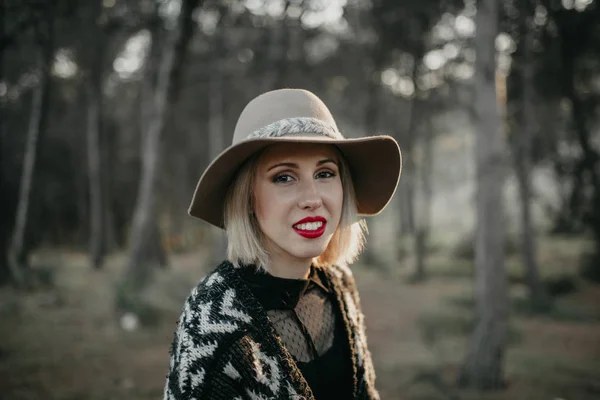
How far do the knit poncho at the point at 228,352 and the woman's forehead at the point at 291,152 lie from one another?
1.53 ft

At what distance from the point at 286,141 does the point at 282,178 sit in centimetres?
17

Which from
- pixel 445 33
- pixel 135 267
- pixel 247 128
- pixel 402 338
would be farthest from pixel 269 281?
pixel 445 33

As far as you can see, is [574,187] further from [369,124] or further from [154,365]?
[154,365]

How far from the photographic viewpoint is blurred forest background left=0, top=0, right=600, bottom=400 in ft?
20.1

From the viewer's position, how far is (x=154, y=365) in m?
6.77

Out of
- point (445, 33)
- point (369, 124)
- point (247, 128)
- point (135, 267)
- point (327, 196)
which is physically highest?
point (445, 33)

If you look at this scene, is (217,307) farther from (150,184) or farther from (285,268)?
(150,184)

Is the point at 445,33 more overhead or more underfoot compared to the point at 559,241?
more overhead

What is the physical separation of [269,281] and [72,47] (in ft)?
49.5

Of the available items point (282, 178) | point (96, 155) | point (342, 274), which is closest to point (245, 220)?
point (282, 178)

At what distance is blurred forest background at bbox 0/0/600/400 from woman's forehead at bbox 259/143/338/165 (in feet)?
15.5

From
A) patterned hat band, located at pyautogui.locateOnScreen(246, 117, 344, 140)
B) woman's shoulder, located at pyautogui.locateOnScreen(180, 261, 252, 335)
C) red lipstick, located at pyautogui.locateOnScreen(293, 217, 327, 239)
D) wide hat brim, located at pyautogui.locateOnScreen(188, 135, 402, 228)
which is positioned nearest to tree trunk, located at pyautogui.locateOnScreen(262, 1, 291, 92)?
wide hat brim, located at pyautogui.locateOnScreen(188, 135, 402, 228)

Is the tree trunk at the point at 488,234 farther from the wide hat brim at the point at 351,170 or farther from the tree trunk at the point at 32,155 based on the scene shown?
the tree trunk at the point at 32,155

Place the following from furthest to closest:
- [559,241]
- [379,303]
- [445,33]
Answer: [559,241] → [445,33] → [379,303]
